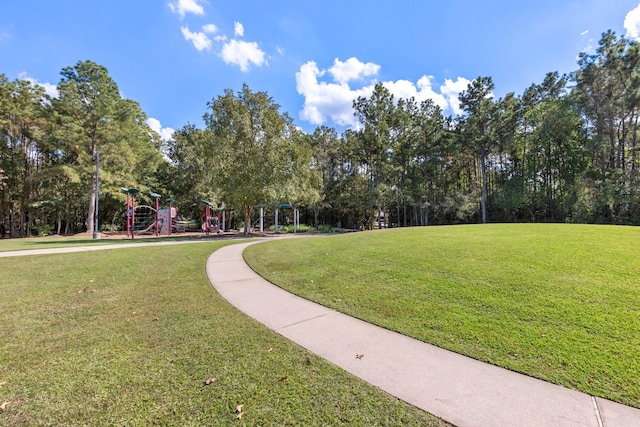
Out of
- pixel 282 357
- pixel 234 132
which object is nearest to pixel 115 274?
pixel 282 357

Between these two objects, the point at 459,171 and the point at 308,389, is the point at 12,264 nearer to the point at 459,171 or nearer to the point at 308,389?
the point at 308,389

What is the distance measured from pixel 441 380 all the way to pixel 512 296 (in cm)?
246

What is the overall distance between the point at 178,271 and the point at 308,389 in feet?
18.2

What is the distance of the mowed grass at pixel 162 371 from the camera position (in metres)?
1.98

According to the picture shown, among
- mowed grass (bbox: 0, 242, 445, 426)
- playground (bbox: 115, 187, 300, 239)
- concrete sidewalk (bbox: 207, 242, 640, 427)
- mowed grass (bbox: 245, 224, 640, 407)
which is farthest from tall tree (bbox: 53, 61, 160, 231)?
concrete sidewalk (bbox: 207, 242, 640, 427)

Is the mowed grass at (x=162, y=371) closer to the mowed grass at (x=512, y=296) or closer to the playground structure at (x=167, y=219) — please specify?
the mowed grass at (x=512, y=296)

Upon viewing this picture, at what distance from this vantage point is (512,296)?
4047mm

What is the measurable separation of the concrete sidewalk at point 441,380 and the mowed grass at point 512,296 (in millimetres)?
209

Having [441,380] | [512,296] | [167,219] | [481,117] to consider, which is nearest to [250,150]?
[167,219]

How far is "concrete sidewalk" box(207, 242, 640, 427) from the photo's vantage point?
1.93 meters

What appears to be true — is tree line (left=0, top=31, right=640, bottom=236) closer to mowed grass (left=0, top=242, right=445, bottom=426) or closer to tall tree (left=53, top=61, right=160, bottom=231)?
tall tree (left=53, top=61, right=160, bottom=231)

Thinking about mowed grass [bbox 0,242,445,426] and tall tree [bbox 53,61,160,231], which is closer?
mowed grass [bbox 0,242,445,426]

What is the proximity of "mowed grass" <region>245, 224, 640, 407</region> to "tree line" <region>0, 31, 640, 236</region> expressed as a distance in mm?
11679

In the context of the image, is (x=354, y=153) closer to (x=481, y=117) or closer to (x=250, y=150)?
(x=481, y=117)
